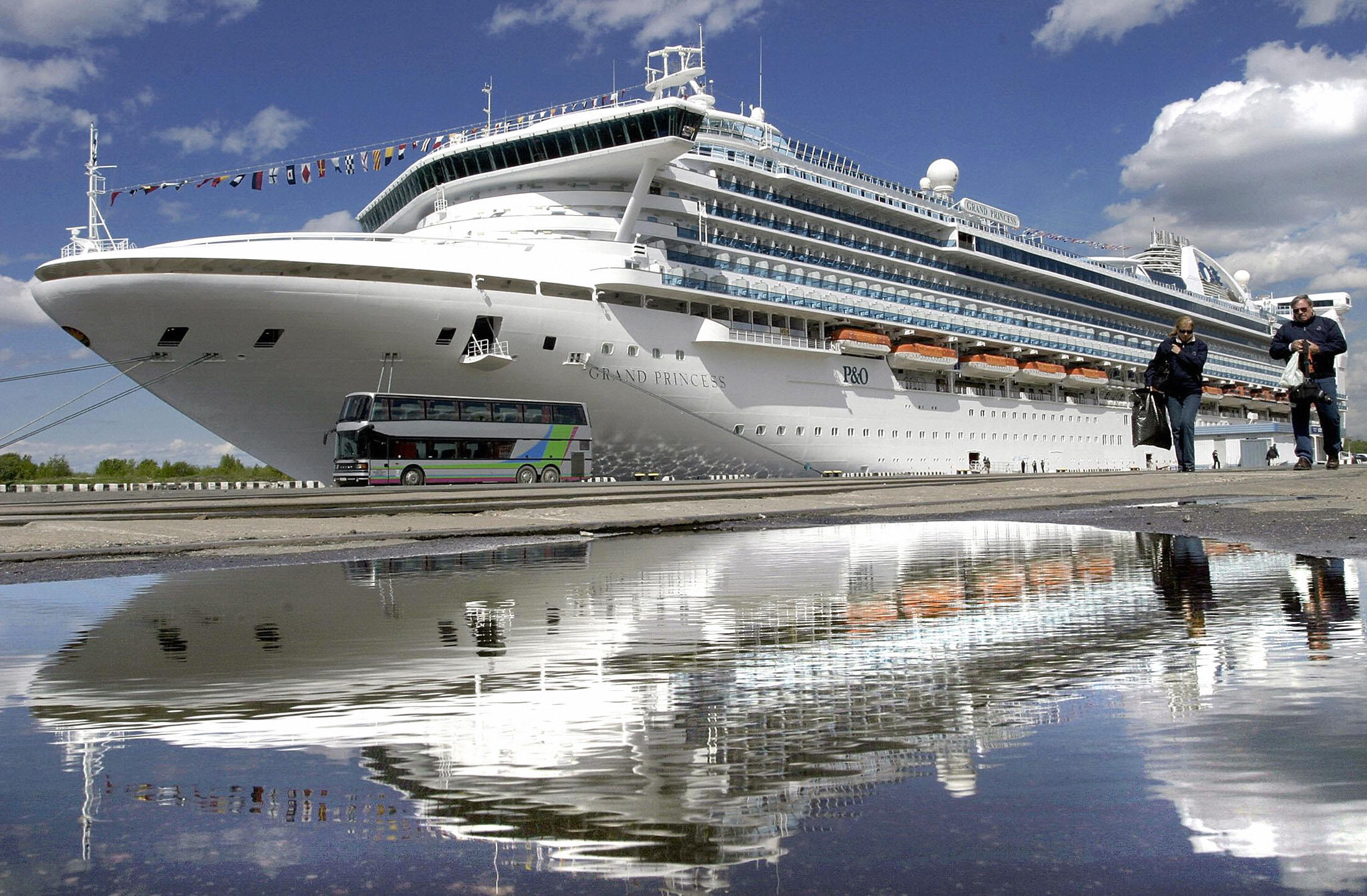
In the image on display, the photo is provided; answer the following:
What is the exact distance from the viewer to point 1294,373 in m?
11.9

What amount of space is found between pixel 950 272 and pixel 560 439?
2476 centimetres

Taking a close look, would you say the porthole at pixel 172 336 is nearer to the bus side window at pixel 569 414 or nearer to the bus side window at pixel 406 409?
the bus side window at pixel 406 409

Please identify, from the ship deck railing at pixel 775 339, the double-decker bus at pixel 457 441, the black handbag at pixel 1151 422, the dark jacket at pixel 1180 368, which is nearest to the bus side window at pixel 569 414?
the double-decker bus at pixel 457 441

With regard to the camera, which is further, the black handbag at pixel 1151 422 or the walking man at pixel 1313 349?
the black handbag at pixel 1151 422

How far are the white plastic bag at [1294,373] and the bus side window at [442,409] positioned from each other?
67.0 ft

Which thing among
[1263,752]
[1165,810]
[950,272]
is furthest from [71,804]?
[950,272]

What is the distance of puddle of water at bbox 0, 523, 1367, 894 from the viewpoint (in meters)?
1.48

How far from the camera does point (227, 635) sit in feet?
12.3

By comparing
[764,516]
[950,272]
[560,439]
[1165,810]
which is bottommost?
[1165,810]

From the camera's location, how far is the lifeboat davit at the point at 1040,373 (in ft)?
159

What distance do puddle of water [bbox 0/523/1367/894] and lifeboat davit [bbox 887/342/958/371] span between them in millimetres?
37445

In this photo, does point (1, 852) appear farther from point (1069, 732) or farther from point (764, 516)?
point (764, 516)

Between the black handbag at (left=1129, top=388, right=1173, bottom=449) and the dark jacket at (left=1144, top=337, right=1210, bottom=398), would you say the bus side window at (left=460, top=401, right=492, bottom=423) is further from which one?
the dark jacket at (left=1144, top=337, right=1210, bottom=398)

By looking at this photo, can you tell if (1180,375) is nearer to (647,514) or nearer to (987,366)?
→ (647,514)
